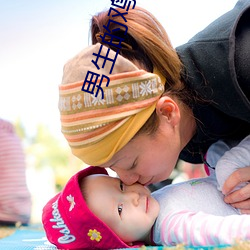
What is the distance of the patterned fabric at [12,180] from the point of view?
184 cm

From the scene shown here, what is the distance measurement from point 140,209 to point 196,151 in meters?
0.35

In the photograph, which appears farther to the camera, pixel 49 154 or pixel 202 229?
pixel 49 154

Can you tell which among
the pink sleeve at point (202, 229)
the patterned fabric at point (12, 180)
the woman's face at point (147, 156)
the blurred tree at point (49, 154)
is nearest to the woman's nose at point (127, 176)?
the woman's face at point (147, 156)

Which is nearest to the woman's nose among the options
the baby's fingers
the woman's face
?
the woman's face

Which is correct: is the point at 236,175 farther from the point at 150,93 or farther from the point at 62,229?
the point at 62,229

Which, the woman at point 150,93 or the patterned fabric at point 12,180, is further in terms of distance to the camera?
the patterned fabric at point 12,180

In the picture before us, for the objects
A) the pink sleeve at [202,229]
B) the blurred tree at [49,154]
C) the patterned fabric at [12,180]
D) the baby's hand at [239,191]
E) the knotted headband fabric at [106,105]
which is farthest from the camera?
the blurred tree at [49,154]

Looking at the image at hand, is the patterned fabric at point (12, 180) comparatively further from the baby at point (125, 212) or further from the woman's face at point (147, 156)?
the woman's face at point (147, 156)

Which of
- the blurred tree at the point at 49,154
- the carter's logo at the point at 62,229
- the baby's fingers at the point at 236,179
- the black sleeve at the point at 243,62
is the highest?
the black sleeve at the point at 243,62

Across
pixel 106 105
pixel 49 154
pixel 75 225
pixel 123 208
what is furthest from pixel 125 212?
pixel 49 154

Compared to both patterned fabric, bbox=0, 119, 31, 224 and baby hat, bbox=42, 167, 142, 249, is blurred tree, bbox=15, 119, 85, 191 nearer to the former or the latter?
patterned fabric, bbox=0, 119, 31, 224

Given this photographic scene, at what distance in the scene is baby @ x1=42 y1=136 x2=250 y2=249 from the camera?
1.01m

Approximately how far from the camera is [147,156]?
1064 mm

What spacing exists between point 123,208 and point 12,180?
991mm
